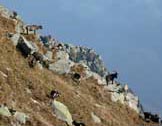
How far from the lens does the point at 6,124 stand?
41.7 metres

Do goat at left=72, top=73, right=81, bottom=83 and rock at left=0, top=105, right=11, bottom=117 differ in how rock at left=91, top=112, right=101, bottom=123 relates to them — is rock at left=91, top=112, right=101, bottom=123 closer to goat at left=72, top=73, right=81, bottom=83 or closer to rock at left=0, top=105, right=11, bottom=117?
goat at left=72, top=73, right=81, bottom=83

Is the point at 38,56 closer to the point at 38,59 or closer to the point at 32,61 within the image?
the point at 38,59

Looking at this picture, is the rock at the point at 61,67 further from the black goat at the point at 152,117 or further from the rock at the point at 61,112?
the black goat at the point at 152,117

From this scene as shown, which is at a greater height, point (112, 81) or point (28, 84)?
point (112, 81)

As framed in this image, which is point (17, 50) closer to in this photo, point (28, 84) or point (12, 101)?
point (28, 84)

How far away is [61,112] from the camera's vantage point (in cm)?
5075

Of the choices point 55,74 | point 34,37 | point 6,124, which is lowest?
point 6,124

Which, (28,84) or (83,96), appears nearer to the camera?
(28,84)

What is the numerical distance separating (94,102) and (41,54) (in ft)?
23.3

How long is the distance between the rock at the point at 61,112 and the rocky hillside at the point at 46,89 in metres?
0.11

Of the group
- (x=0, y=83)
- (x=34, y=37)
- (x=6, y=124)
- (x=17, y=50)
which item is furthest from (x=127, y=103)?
(x=6, y=124)

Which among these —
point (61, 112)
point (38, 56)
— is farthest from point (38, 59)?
point (61, 112)

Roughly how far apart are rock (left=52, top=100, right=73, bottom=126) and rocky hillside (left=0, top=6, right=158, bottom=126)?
114 millimetres

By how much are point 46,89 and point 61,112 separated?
3965 mm
